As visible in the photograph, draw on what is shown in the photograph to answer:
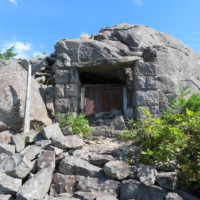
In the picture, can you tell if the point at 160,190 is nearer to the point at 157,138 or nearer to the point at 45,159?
the point at 157,138

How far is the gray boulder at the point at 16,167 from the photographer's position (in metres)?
3.23

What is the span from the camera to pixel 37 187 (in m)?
2.94

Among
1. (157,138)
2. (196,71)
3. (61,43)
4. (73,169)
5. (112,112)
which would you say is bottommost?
(73,169)

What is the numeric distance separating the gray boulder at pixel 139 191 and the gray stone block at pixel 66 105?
3.56 m

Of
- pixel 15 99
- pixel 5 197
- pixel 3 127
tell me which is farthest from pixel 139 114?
pixel 5 197

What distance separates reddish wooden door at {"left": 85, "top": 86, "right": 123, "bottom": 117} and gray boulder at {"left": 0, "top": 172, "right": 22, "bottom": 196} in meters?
4.48

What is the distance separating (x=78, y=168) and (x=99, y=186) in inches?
21.3

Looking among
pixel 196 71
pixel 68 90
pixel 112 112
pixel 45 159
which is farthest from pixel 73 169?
pixel 196 71

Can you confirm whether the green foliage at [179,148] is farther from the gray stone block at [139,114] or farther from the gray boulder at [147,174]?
the gray stone block at [139,114]

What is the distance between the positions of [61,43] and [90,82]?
2.04m

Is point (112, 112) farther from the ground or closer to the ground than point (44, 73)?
closer to the ground

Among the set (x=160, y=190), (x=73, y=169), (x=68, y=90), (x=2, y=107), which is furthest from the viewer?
(x=68, y=90)

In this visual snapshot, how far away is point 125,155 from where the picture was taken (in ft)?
12.6

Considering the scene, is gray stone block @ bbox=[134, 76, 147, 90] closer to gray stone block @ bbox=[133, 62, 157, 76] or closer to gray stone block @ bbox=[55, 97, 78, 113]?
gray stone block @ bbox=[133, 62, 157, 76]
